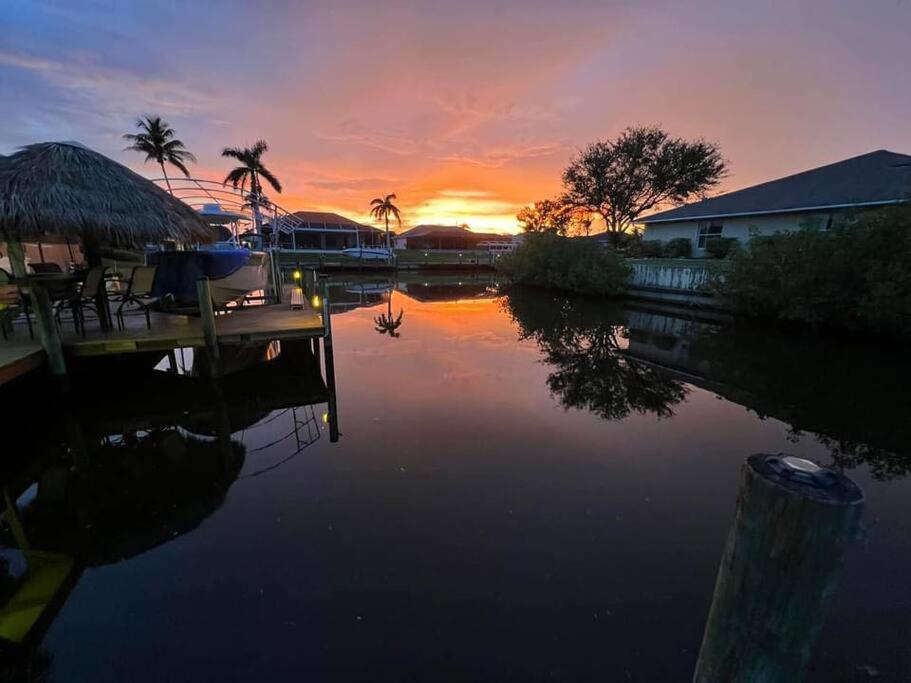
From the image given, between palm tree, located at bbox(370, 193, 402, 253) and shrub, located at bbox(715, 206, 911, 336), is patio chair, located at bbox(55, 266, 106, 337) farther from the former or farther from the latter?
palm tree, located at bbox(370, 193, 402, 253)

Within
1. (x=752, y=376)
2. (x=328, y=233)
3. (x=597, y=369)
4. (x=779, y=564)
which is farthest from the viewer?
(x=328, y=233)

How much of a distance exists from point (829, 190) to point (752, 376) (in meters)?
16.5

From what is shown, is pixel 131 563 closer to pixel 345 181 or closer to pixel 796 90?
pixel 796 90

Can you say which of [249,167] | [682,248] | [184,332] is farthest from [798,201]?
[249,167]

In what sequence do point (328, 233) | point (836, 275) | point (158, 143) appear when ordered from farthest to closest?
point (328, 233), point (158, 143), point (836, 275)

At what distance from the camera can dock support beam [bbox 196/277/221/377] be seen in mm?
6363

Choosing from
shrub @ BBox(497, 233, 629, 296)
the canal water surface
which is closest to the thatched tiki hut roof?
the canal water surface

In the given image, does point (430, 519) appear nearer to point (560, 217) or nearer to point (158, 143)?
point (560, 217)

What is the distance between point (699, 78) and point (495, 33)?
8339 mm

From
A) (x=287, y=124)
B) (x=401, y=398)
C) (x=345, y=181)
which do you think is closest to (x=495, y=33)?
(x=287, y=124)

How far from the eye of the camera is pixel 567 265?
21.3 metres

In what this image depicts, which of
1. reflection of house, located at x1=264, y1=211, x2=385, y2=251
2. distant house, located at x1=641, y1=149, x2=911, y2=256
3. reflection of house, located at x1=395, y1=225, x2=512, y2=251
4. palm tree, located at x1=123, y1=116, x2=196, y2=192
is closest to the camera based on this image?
distant house, located at x1=641, y1=149, x2=911, y2=256

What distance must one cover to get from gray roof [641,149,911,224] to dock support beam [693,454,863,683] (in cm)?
2025

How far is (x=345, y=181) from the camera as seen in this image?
130ft
